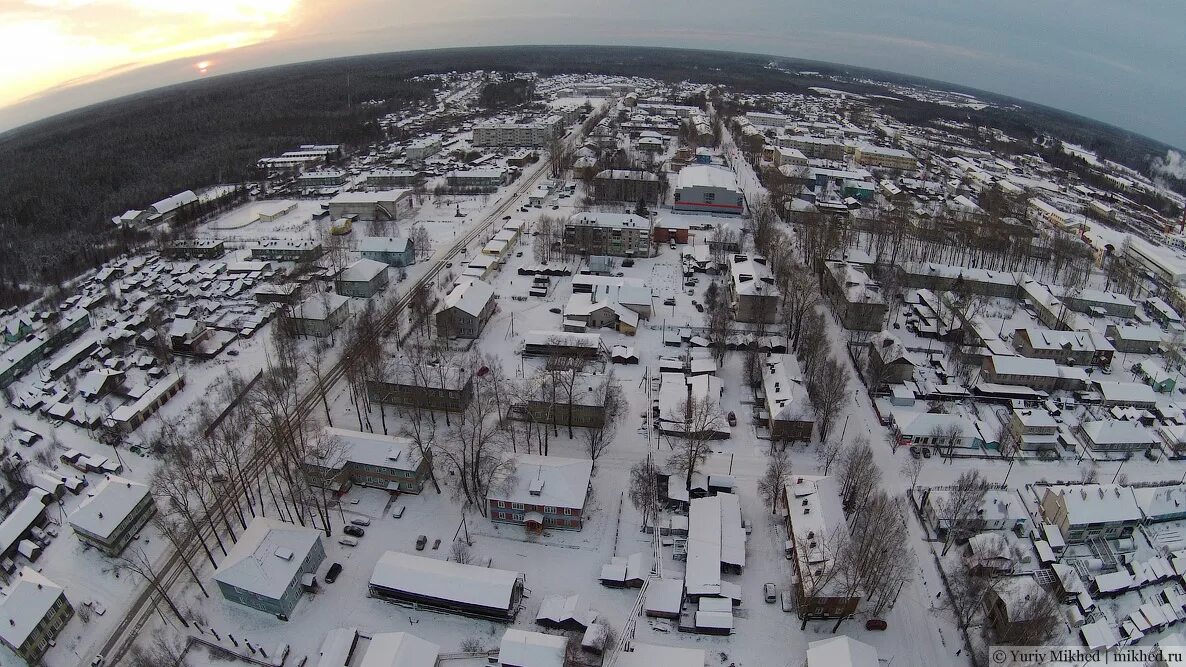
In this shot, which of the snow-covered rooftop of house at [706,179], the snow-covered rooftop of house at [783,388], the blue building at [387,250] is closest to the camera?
the snow-covered rooftop of house at [783,388]

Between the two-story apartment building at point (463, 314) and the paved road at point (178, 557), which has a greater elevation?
the two-story apartment building at point (463, 314)

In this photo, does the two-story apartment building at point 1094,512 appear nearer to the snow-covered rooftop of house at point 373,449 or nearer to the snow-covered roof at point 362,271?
the snow-covered rooftop of house at point 373,449

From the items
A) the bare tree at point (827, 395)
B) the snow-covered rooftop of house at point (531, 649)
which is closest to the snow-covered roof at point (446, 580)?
the snow-covered rooftop of house at point (531, 649)

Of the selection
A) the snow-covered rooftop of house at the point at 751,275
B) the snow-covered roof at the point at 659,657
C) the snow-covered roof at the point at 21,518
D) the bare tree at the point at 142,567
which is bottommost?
the bare tree at the point at 142,567

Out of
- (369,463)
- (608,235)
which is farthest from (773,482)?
(608,235)

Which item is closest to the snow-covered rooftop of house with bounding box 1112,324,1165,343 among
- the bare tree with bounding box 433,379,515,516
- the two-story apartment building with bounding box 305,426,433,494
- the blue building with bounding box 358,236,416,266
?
the bare tree with bounding box 433,379,515,516

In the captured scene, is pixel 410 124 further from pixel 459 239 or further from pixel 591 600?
pixel 591 600

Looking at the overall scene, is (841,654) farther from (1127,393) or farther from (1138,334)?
(1138,334)

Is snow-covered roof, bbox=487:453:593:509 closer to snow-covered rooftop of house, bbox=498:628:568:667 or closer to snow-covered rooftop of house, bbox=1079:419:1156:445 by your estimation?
snow-covered rooftop of house, bbox=498:628:568:667
